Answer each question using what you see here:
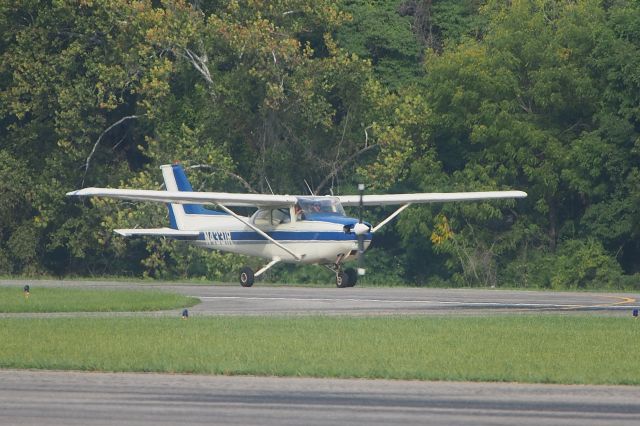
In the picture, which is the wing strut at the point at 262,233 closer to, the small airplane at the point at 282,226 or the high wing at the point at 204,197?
the small airplane at the point at 282,226

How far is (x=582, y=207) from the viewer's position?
43312 mm

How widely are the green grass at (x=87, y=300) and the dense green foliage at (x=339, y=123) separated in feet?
43.8

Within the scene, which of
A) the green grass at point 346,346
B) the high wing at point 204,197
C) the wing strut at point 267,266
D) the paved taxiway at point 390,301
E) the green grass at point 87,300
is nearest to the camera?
the green grass at point 346,346

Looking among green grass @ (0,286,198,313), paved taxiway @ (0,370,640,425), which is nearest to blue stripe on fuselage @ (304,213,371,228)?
green grass @ (0,286,198,313)

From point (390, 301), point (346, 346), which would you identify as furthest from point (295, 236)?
point (346, 346)

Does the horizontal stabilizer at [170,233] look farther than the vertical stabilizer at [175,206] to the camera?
No

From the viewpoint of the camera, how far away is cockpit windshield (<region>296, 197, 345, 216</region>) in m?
34.5

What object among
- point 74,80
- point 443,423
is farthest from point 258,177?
point 443,423

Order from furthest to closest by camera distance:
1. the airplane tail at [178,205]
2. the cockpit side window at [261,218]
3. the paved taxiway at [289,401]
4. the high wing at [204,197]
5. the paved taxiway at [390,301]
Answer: the airplane tail at [178,205]
the cockpit side window at [261,218]
the high wing at [204,197]
the paved taxiway at [390,301]
the paved taxiway at [289,401]

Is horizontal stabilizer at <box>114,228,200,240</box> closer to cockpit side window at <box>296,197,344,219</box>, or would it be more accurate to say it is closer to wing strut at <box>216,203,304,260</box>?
wing strut at <box>216,203,304,260</box>

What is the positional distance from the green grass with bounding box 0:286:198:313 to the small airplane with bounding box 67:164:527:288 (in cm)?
508

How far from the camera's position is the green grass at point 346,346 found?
601 inches

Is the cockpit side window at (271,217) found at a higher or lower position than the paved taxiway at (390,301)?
higher

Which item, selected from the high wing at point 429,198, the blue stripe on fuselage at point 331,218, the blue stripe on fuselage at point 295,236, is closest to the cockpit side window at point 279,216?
the blue stripe on fuselage at point 295,236
